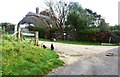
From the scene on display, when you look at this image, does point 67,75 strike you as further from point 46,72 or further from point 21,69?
point 21,69

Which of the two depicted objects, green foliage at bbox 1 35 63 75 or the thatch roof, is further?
the thatch roof

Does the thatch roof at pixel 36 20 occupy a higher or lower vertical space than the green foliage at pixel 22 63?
higher

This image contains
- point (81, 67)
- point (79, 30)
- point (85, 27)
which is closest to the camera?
point (81, 67)

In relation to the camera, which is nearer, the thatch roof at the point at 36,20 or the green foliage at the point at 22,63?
the green foliage at the point at 22,63

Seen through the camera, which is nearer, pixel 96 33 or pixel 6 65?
pixel 6 65

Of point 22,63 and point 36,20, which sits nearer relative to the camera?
point 22,63

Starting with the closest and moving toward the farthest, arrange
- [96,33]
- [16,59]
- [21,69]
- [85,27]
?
[21,69]
[16,59]
[96,33]
[85,27]

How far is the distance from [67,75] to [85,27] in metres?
32.2

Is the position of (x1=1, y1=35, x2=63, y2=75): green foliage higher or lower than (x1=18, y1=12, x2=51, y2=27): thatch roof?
lower

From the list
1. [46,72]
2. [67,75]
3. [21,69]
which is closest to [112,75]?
[67,75]

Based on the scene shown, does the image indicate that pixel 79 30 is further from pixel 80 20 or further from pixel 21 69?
pixel 21 69

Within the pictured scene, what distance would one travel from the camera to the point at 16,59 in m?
12.2

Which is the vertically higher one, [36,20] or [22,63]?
[36,20]

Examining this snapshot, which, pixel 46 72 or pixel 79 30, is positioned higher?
pixel 79 30
